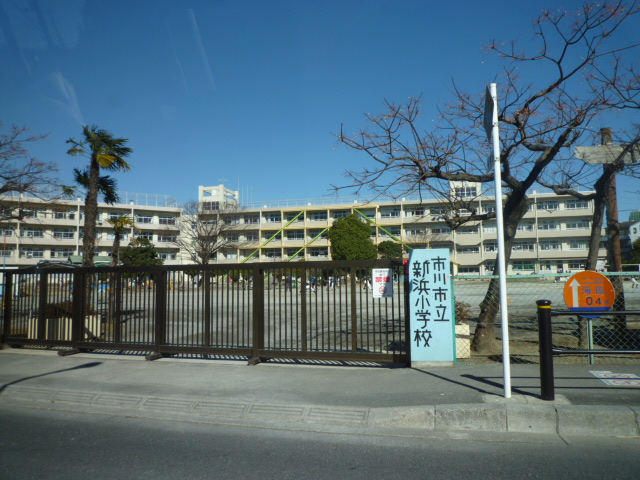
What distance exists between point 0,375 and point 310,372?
555 centimetres

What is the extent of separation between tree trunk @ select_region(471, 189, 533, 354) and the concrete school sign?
1.75m

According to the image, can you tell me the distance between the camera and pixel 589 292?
7.14 meters

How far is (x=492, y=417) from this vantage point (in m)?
5.29

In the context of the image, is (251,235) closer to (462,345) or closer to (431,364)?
(462,345)

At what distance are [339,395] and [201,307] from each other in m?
3.88

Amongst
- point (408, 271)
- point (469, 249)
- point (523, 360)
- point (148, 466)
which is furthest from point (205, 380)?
point (469, 249)

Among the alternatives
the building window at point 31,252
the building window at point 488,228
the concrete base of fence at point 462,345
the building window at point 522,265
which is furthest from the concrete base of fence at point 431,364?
the building window at point 31,252

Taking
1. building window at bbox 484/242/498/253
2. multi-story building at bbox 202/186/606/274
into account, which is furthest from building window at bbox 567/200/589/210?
building window at bbox 484/242/498/253

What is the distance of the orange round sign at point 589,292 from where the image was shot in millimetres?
7070

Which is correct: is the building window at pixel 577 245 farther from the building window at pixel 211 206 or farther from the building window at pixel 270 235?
the building window at pixel 211 206

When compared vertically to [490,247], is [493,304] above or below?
below

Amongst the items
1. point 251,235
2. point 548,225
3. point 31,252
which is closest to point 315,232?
point 251,235

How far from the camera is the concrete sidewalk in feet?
17.3

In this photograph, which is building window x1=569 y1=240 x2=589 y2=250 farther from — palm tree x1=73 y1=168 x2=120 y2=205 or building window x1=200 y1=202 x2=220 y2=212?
palm tree x1=73 y1=168 x2=120 y2=205
